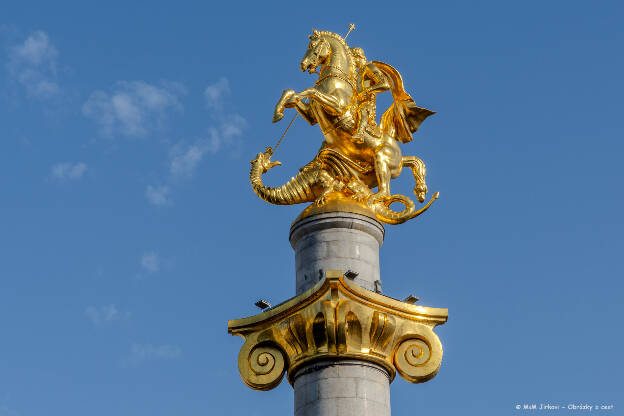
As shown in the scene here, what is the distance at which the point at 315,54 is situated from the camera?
26.6 m

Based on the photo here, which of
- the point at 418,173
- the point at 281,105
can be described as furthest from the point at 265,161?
the point at 418,173

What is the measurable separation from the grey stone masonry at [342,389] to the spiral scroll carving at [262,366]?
0.65 meters

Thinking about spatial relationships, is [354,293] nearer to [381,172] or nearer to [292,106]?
[381,172]

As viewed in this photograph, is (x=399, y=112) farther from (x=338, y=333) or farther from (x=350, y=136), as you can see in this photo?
(x=338, y=333)

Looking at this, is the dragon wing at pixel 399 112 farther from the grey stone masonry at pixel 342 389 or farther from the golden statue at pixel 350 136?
the grey stone masonry at pixel 342 389

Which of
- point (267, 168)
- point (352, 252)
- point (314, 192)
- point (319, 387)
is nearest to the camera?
point (319, 387)

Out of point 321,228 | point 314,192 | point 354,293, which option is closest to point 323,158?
point 314,192

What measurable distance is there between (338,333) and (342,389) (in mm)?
1289

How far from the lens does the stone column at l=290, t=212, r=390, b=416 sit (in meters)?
20.2

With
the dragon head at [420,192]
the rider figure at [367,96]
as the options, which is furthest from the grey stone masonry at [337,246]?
the rider figure at [367,96]

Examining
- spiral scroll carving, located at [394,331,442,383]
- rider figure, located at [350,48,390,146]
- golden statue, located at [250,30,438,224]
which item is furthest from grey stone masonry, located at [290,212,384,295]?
rider figure, located at [350,48,390,146]

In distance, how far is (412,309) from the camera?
21828mm

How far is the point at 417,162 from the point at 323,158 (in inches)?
111

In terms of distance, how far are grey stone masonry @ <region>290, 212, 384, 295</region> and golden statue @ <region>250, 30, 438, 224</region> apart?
617 millimetres
